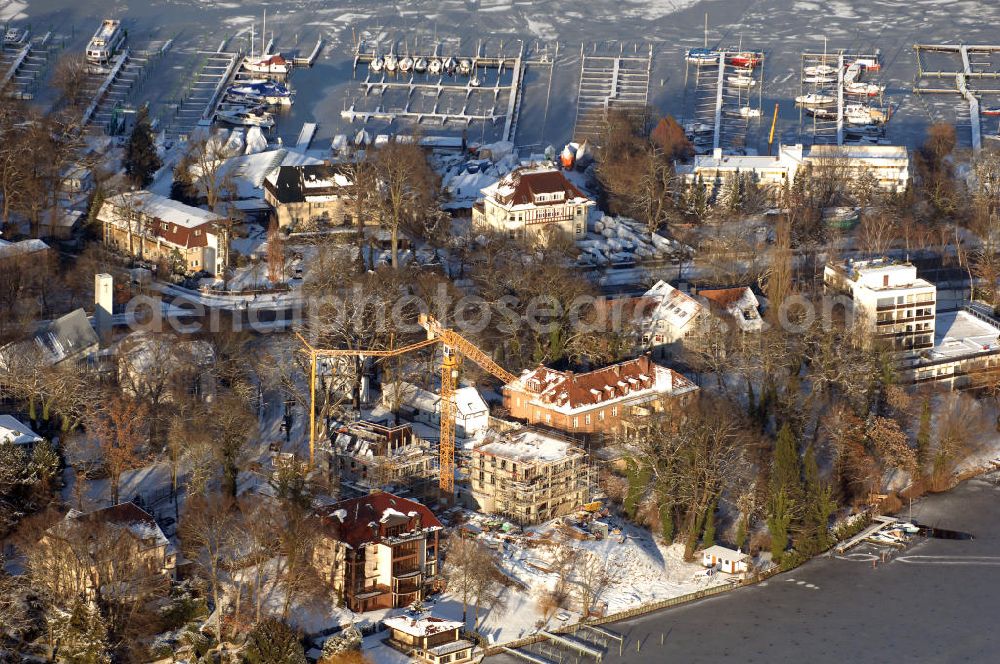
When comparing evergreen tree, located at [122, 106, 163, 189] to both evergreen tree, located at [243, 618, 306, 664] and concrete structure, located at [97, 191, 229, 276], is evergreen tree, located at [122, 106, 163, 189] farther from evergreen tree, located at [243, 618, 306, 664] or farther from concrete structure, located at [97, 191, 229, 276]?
evergreen tree, located at [243, 618, 306, 664]

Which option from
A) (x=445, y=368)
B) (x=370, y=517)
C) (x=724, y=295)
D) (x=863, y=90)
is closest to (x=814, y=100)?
(x=863, y=90)

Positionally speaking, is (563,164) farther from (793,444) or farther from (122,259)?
(793,444)

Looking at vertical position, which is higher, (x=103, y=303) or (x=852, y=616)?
(x=103, y=303)

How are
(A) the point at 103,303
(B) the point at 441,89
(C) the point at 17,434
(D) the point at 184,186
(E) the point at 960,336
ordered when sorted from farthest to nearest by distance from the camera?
1. (B) the point at 441,89
2. (D) the point at 184,186
3. (E) the point at 960,336
4. (A) the point at 103,303
5. (C) the point at 17,434

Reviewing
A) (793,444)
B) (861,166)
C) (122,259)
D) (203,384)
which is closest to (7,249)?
(122,259)

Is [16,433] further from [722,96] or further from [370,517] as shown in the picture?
[722,96]
